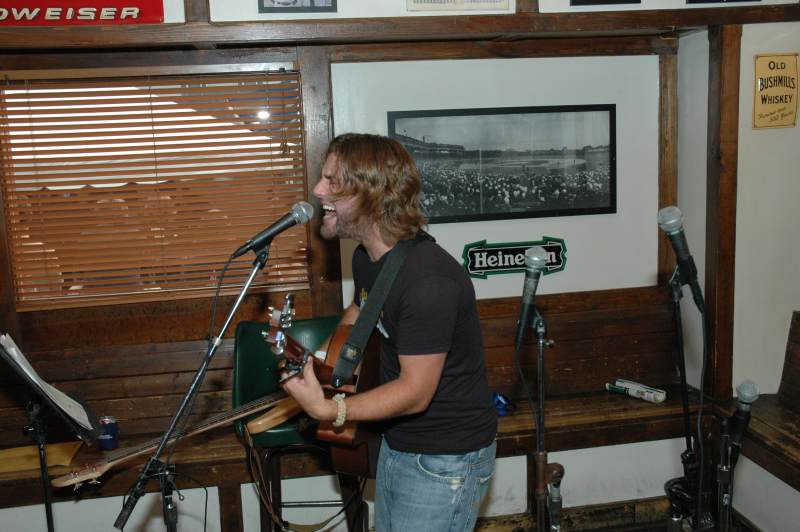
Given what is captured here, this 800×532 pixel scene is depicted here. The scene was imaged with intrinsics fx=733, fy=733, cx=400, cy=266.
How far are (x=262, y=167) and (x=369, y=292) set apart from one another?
146 centimetres

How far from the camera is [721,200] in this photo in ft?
11.3

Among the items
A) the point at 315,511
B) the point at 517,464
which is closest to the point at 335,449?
the point at 315,511

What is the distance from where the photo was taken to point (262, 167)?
3445 mm

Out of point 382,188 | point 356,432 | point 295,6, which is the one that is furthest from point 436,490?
point 295,6

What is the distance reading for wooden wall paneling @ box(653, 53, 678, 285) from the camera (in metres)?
3.67

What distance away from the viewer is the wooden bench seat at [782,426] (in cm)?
312

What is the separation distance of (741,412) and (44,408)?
2.61 m

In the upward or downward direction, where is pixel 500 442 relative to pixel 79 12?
downward

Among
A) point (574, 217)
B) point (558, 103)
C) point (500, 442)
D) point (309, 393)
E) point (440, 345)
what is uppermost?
point (558, 103)

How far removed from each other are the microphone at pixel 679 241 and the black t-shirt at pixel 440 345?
2.46 feet

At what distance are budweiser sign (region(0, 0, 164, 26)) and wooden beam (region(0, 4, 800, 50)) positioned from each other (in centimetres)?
3

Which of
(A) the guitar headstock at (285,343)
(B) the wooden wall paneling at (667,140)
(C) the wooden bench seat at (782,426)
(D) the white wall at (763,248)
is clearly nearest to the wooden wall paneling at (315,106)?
Result: (A) the guitar headstock at (285,343)

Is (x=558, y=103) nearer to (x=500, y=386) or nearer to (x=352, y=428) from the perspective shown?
(x=500, y=386)

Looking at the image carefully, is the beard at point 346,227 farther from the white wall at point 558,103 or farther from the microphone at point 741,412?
the microphone at point 741,412
